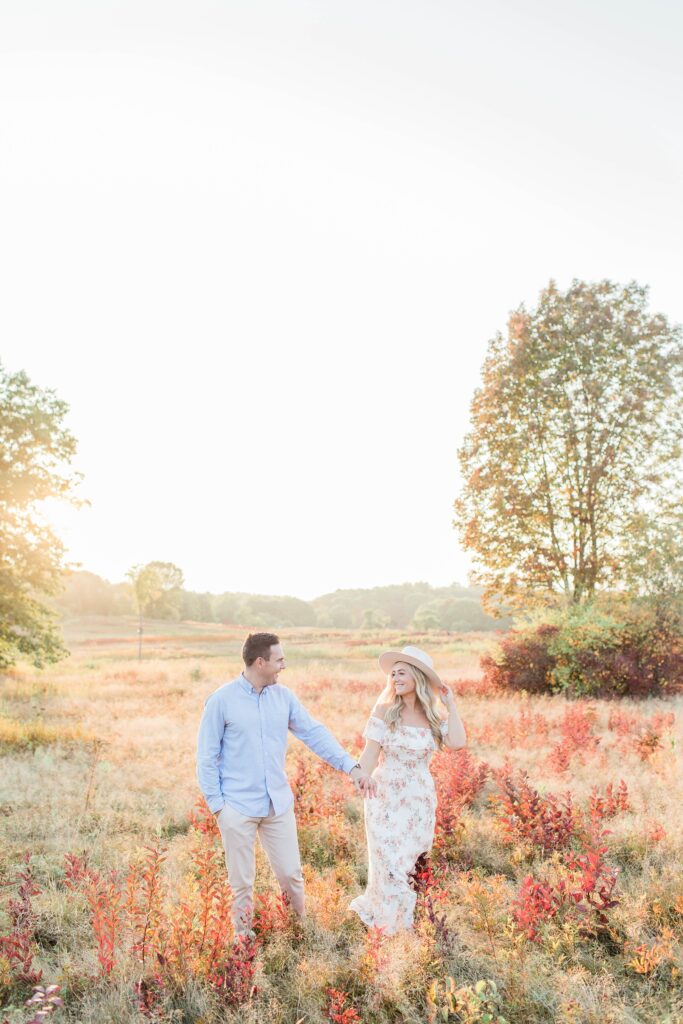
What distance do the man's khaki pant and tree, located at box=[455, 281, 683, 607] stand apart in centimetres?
1659

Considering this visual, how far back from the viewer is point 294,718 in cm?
548

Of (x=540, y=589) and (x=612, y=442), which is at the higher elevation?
(x=612, y=442)

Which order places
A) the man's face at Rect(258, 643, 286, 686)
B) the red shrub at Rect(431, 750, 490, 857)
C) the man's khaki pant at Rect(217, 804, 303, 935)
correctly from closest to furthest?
the man's khaki pant at Rect(217, 804, 303, 935) → the man's face at Rect(258, 643, 286, 686) → the red shrub at Rect(431, 750, 490, 857)

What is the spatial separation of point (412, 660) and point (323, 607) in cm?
9544

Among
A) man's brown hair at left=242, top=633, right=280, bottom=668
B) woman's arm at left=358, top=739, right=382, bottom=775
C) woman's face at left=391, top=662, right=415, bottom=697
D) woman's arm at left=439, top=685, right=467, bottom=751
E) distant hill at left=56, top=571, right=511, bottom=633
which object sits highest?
man's brown hair at left=242, top=633, right=280, bottom=668

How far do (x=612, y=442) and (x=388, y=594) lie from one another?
84.7 metres

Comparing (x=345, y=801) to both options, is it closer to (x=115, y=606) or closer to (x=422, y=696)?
(x=422, y=696)

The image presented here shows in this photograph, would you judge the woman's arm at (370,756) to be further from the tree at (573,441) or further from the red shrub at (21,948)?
the tree at (573,441)

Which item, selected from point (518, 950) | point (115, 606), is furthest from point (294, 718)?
point (115, 606)

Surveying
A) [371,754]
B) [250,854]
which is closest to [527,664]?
[371,754]

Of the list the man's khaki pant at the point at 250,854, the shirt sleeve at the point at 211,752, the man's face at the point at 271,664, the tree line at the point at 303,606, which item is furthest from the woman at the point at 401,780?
the tree line at the point at 303,606

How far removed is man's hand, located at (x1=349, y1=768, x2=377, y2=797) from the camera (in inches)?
208

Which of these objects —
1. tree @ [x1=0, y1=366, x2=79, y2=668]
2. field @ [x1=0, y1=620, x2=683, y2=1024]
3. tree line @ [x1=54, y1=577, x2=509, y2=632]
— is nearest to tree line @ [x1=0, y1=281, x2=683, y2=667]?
tree @ [x1=0, y1=366, x2=79, y2=668]

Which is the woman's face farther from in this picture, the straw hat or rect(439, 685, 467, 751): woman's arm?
rect(439, 685, 467, 751): woman's arm
